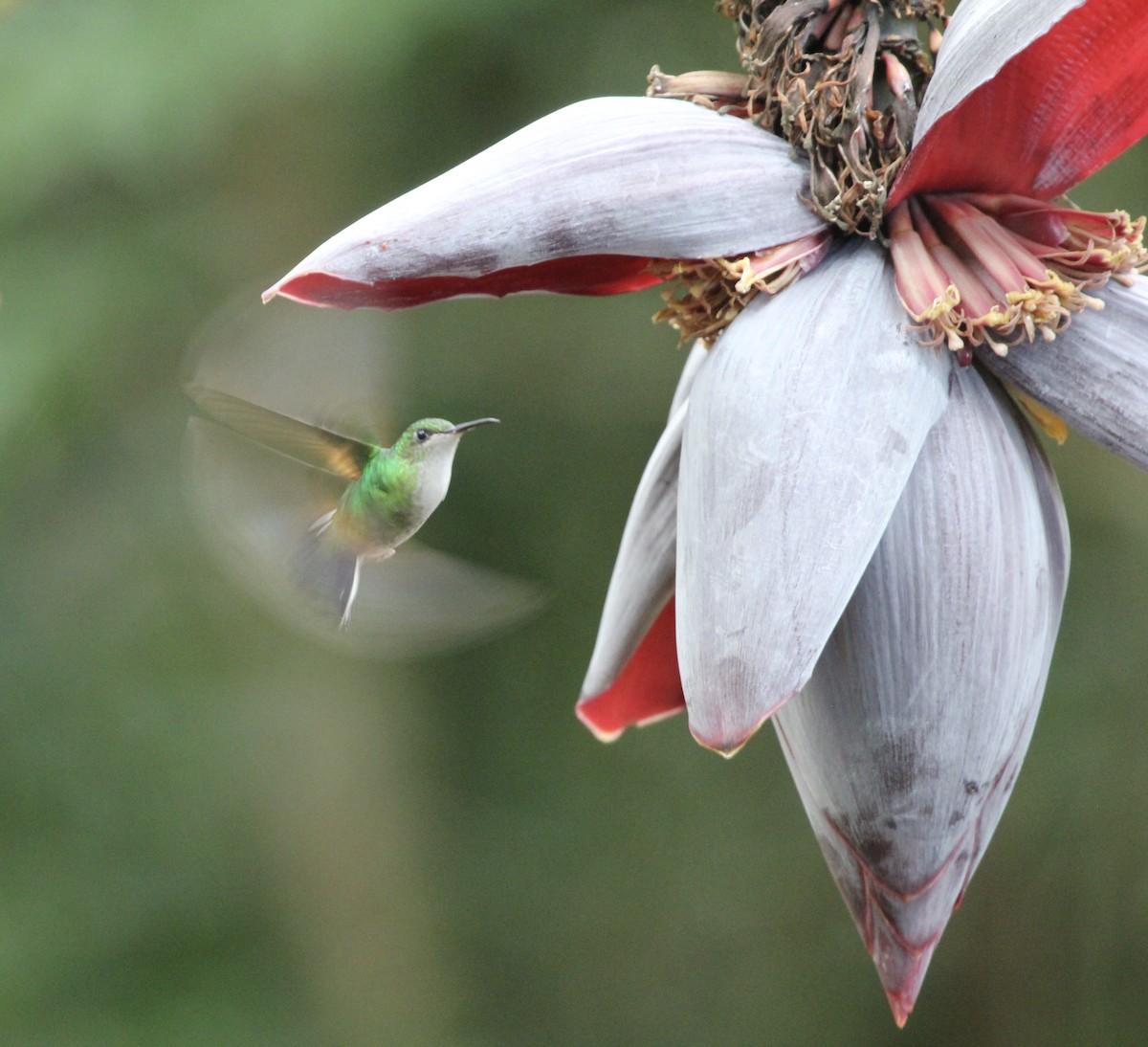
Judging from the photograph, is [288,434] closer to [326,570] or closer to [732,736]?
[326,570]

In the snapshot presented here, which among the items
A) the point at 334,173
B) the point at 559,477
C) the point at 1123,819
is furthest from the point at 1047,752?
the point at 334,173

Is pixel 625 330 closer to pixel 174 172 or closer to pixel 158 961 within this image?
pixel 174 172

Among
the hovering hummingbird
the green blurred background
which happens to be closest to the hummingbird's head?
the hovering hummingbird

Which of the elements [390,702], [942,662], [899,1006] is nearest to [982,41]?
[942,662]

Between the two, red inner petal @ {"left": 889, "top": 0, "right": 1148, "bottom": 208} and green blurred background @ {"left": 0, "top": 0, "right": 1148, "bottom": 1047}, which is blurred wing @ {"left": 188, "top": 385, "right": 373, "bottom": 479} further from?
green blurred background @ {"left": 0, "top": 0, "right": 1148, "bottom": 1047}

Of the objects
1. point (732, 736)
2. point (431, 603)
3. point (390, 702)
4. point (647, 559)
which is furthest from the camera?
point (390, 702)

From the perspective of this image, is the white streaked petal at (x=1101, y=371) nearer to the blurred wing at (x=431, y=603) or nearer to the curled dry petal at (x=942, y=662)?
the curled dry petal at (x=942, y=662)
